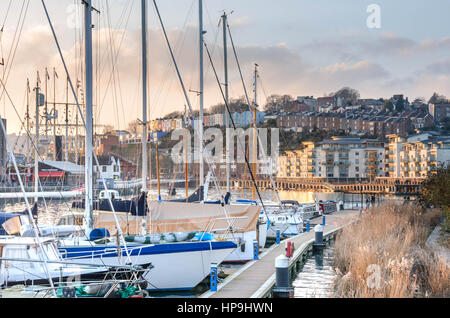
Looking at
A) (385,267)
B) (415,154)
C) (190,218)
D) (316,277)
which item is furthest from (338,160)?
(385,267)

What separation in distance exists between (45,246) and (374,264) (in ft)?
26.1

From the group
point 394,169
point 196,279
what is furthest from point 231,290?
point 394,169

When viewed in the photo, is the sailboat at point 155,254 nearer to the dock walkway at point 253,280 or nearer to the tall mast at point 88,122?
the tall mast at point 88,122

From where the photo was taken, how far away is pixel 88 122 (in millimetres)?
15703

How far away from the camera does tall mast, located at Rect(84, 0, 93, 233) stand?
1549cm

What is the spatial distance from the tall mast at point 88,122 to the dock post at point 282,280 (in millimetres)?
5460

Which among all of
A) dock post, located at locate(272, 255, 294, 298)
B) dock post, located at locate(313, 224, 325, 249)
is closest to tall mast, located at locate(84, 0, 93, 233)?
dock post, located at locate(272, 255, 294, 298)

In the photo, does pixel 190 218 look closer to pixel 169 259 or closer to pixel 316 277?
pixel 316 277

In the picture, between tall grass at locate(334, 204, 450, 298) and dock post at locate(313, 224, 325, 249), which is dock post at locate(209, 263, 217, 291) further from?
dock post at locate(313, 224, 325, 249)

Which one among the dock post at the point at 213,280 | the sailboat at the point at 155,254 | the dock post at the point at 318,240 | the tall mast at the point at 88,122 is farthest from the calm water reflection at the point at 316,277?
the tall mast at the point at 88,122

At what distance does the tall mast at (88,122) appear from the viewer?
15492mm

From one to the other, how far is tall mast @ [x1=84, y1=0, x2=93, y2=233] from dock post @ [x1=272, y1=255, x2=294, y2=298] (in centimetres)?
546
